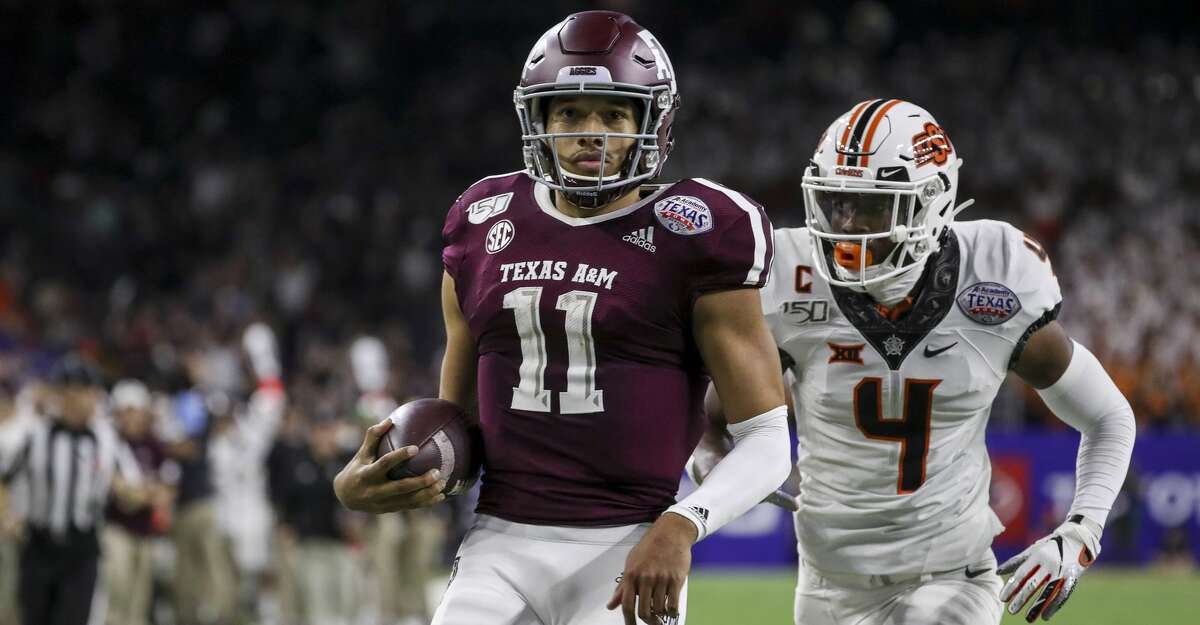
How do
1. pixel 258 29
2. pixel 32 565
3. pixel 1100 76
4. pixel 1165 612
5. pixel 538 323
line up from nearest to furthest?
pixel 538 323, pixel 32 565, pixel 1165 612, pixel 1100 76, pixel 258 29

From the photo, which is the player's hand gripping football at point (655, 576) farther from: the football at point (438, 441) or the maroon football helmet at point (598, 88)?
the maroon football helmet at point (598, 88)

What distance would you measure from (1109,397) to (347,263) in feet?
41.3

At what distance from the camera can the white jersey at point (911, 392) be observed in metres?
3.49

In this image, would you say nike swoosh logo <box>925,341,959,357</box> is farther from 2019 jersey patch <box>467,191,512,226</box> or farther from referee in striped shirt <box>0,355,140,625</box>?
referee in striped shirt <box>0,355,140,625</box>

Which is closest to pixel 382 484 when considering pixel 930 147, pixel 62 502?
pixel 930 147

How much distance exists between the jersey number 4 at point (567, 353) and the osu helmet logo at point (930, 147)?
104cm

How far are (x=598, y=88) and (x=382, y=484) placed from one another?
0.86 meters

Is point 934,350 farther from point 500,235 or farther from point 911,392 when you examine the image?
point 500,235

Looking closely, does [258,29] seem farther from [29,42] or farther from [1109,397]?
[1109,397]

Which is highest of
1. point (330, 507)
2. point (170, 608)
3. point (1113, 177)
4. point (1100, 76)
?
point (1100, 76)

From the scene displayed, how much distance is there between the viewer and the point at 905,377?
11.5 ft

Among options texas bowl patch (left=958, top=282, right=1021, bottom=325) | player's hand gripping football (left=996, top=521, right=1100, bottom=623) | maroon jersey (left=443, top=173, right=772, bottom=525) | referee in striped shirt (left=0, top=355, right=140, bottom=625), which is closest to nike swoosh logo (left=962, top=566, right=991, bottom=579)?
player's hand gripping football (left=996, top=521, right=1100, bottom=623)

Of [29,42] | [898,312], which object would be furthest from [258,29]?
[898,312]

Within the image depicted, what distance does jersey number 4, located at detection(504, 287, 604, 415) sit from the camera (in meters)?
2.89
